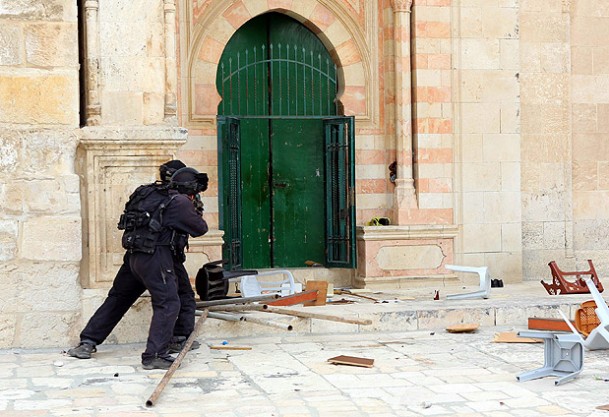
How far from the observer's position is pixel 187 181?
822cm

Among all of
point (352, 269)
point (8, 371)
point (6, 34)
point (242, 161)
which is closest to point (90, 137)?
point (6, 34)

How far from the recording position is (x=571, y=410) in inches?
255

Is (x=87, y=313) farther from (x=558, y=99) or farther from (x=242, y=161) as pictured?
(x=558, y=99)

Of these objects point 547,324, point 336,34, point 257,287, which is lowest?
point 547,324

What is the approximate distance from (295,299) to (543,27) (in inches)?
212

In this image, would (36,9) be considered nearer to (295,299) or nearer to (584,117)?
(295,299)

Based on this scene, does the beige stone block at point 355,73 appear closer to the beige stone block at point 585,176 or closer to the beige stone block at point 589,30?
the beige stone block at point 589,30

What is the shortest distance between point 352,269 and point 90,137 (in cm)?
481

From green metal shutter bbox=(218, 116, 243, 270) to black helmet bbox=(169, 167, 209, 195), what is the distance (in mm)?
3559

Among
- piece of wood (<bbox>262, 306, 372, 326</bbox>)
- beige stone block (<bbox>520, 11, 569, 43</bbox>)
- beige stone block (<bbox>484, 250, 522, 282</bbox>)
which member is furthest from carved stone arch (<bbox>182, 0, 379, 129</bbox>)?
piece of wood (<bbox>262, 306, 372, 326</bbox>)

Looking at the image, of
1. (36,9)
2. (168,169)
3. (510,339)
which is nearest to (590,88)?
(510,339)

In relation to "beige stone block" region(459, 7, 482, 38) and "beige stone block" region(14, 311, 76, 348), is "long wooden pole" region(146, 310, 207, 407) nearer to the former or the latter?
"beige stone block" region(14, 311, 76, 348)

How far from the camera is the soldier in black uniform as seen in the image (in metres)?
7.97

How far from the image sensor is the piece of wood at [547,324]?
341 inches
